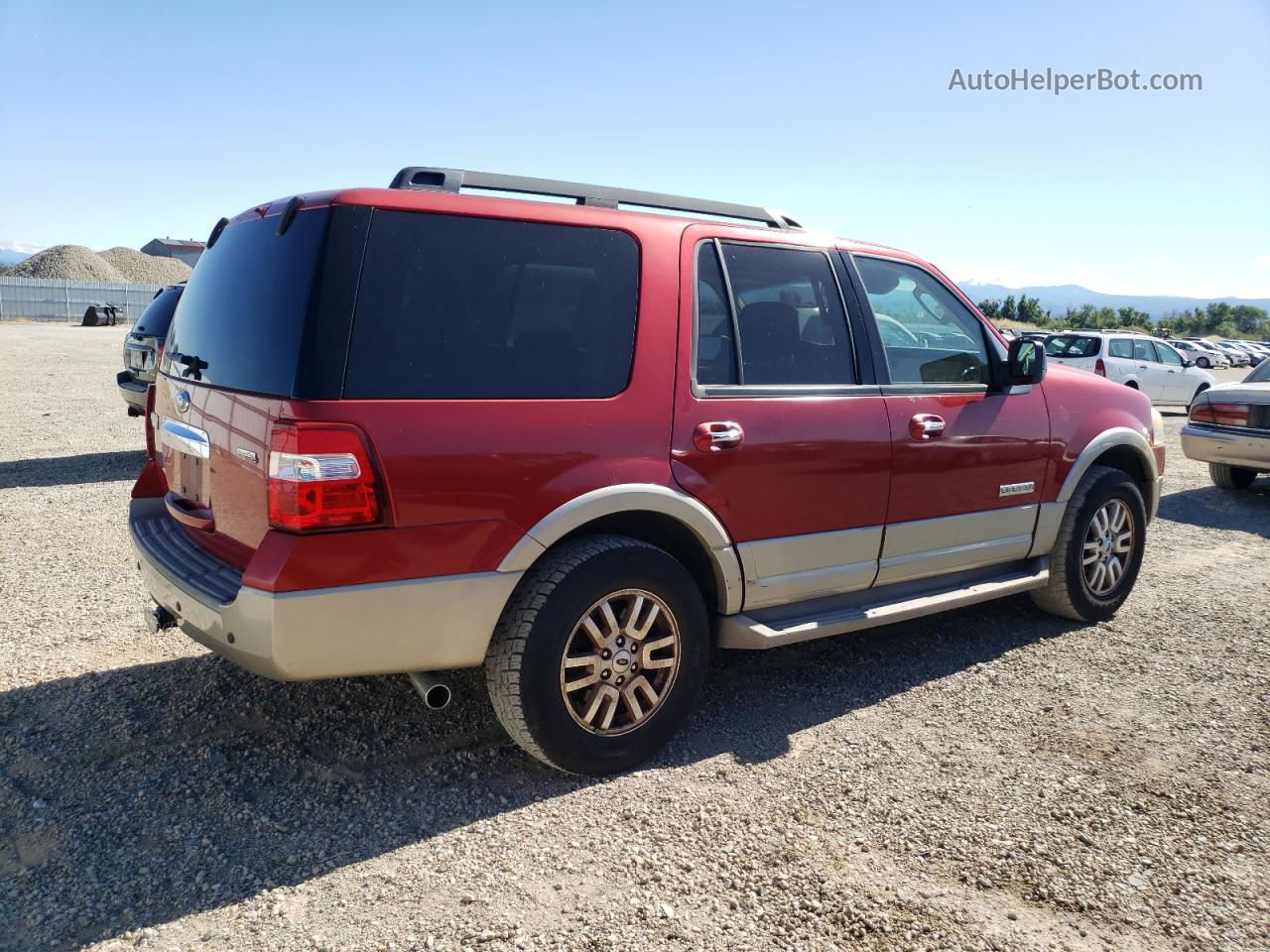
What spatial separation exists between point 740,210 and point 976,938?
9.63ft

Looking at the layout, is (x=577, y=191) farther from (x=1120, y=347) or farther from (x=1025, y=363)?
(x=1120, y=347)

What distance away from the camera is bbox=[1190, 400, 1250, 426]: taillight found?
9523 millimetres

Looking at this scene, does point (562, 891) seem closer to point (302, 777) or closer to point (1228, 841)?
point (302, 777)

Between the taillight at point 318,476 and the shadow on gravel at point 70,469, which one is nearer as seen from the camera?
the taillight at point 318,476

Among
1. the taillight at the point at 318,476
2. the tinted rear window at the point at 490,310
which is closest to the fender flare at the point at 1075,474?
the tinted rear window at the point at 490,310

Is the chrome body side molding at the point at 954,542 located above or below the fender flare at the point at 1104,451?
below

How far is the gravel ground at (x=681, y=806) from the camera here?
8.71 ft

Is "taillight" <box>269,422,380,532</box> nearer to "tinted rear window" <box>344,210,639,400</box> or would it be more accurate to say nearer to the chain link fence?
"tinted rear window" <box>344,210,639,400</box>

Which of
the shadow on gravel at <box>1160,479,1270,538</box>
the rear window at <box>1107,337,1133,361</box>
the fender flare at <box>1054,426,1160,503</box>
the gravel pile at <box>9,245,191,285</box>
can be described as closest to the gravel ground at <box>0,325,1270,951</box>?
the fender flare at <box>1054,426,1160,503</box>

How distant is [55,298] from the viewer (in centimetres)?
4575

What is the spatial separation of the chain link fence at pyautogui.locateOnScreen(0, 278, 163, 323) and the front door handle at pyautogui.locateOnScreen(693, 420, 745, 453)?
4846 cm

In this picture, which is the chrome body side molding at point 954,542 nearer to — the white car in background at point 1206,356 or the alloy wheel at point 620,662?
the alloy wheel at point 620,662

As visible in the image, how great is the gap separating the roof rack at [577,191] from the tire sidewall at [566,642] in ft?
4.46

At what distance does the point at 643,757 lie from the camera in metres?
3.52
